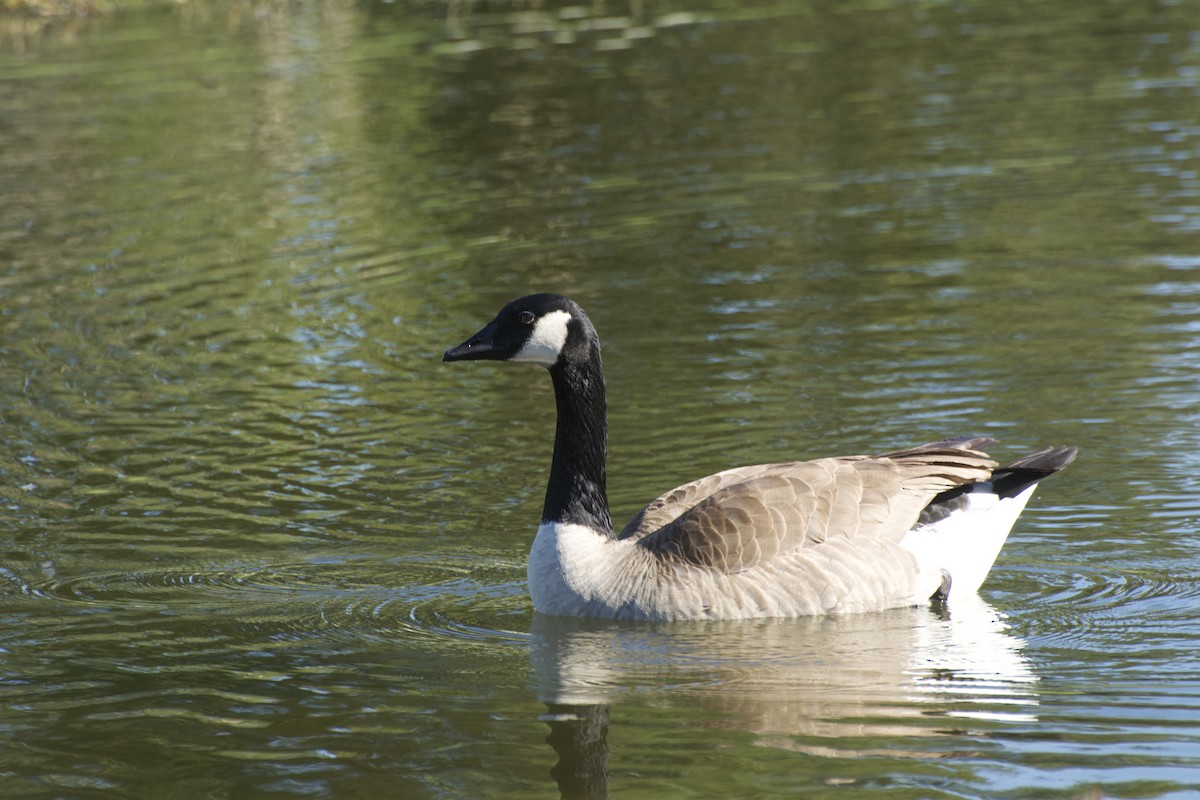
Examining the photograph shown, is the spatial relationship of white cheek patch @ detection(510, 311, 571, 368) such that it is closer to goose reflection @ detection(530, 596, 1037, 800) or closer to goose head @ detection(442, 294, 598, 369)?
goose head @ detection(442, 294, 598, 369)

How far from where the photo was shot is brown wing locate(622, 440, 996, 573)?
8375 millimetres

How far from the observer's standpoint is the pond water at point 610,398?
6.97 metres

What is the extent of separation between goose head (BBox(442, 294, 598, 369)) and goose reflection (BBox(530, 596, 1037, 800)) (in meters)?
1.37

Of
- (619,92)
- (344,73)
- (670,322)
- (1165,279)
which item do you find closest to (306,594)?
(670,322)

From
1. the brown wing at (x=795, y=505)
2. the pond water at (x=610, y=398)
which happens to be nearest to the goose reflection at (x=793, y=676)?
the pond water at (x=610, y=398)

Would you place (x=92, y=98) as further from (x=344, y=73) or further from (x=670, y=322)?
(x=670, y=322)

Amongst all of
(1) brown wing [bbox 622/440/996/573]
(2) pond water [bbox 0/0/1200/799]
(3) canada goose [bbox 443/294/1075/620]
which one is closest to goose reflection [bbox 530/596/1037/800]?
(2) pond water [bbox 0/0/1200/799]

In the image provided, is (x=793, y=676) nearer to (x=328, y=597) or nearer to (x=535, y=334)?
(x=535, y=334)

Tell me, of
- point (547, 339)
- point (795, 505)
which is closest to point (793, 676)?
point (795, 505)

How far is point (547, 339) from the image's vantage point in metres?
8.68

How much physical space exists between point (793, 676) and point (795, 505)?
3.97 ft

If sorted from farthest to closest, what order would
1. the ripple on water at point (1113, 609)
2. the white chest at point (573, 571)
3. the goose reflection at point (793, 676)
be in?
the white chest at point (573, 571) → the ripple on water at point (1113, 609) → the goose reflection at point (793, 676)

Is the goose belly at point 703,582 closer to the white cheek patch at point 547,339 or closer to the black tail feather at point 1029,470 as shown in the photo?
the black tail feather at point 1029,470

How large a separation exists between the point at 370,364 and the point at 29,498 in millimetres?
3413
